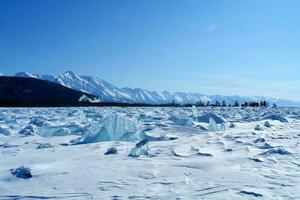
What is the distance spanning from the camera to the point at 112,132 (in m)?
7.12

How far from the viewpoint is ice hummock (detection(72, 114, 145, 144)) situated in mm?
6984

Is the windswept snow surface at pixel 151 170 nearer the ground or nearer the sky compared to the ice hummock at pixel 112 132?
nearer the ground

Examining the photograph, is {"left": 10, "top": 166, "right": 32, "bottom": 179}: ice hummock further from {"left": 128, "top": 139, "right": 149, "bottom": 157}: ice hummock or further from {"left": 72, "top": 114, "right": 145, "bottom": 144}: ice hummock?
{"left": 72, "top": 114, "right": 145, "bottom": 144}: ice hummock

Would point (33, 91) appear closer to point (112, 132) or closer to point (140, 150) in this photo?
point (112, 132)

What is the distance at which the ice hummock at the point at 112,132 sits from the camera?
22.9ft

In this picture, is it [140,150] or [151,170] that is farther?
[140,150]

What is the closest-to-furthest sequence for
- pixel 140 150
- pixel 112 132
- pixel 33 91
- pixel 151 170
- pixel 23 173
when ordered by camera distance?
pixel 23 173
pixel 151 170
pixel 140 150
pixel 112 132
pixel 33 91

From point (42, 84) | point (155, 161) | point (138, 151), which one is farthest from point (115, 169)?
point (42, 84)

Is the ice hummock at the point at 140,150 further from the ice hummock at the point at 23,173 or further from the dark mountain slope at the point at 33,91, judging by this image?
the dark mountain slope at the point at 33,91

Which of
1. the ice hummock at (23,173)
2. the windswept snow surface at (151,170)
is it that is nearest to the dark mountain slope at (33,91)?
the windswept snow surface at (151,170)

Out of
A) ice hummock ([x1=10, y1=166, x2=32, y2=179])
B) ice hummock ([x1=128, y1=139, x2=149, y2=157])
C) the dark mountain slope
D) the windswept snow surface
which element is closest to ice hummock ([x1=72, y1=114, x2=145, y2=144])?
the windswept snow surface

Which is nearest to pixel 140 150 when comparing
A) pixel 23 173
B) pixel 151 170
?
pixel 151 170

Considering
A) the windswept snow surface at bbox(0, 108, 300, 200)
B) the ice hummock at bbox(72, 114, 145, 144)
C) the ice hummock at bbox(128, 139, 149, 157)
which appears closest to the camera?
the windswept snow surface at bbox(0, 108, 300, 200)

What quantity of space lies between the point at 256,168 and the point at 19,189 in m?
2.70
